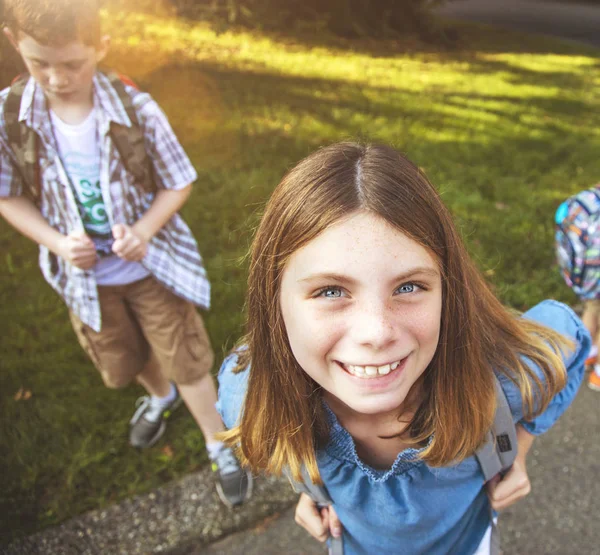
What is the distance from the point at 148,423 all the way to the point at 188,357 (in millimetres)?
577

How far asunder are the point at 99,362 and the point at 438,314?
5.65ft

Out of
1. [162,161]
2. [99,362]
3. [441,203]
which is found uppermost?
[441,203]

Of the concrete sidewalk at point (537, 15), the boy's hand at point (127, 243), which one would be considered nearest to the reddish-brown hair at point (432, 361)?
the boy's hand at point (127, 243)

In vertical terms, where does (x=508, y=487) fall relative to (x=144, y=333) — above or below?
above

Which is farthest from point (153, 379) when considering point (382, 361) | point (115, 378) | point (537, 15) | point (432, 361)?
point (537, 15)

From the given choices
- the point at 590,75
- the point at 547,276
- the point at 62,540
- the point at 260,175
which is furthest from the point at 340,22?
the point at 62,540

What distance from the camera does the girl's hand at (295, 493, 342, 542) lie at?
1.66m

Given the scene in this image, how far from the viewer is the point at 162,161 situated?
2.15 m


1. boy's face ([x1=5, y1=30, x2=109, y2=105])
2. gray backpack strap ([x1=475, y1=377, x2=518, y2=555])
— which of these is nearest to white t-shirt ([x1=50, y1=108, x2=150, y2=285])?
boy's face ([x1=5, y1=30, x2=109, y2=105])

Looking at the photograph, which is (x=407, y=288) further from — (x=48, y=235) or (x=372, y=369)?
(x=48, y=235)

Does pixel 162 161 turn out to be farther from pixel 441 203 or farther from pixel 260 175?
pixel 260 175

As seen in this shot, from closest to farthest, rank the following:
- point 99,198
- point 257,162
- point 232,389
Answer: point 232,389
point 99,198
point 257,162

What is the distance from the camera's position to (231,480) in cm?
254

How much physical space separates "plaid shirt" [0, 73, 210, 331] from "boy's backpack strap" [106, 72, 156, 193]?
0.06ft
